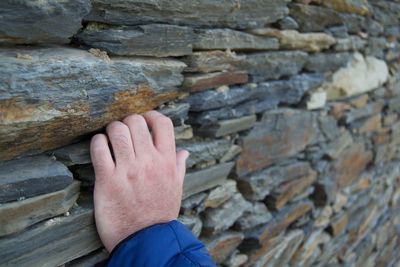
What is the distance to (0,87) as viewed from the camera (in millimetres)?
961

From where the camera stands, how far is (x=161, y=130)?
134 cm

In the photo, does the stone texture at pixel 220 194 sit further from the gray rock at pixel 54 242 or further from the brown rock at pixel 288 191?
the gray rock at pixel 54 242

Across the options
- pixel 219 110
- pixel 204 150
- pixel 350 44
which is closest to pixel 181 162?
pixel 204 150

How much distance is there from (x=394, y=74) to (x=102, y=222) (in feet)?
9.40

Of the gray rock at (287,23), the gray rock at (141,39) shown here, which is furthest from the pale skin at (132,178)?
the gray rock at (287,23)

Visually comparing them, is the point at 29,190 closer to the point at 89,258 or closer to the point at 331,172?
the point at 89,258

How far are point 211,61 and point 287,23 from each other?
598 mm

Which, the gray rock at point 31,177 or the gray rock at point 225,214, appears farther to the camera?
the gray rock at point 225,214

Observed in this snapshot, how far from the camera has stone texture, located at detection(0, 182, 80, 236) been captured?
1023 millimetres

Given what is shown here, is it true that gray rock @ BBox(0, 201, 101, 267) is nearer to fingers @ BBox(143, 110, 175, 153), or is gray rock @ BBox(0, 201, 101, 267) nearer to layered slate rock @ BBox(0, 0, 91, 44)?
fingers @ BBox(143, 110, 175, 153)

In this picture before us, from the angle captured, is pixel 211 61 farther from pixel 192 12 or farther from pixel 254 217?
pixel 254 217

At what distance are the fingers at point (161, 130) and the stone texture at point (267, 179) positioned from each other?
2.09ft

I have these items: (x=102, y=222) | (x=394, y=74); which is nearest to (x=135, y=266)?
(x=102, y=222)

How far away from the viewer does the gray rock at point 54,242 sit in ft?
3.45
